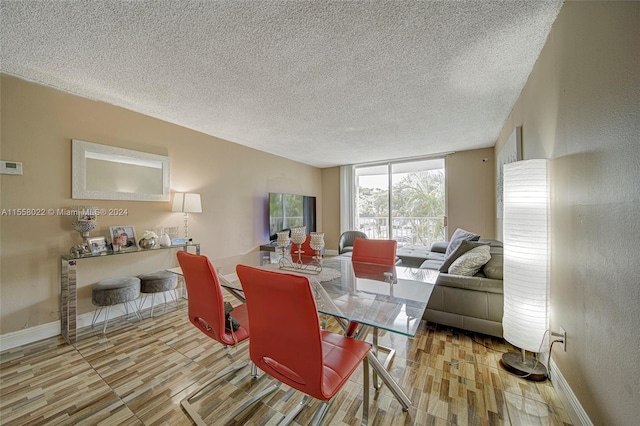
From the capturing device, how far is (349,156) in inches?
217

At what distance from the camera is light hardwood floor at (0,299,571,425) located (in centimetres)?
145

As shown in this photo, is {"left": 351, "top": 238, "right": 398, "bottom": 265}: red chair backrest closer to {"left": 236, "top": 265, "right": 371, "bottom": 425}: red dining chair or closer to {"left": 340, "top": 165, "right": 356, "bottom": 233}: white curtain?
{"left": 236, "top": 265, "right": 371, "bottom": 425}: red dining chair

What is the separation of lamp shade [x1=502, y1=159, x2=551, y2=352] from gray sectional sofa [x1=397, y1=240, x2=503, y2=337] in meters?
0.38

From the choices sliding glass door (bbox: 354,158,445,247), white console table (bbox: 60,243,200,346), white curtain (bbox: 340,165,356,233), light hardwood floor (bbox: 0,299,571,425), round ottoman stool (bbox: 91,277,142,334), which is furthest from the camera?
white curtain (bbox: 340,165,356,233)

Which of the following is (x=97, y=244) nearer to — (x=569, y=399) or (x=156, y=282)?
(x=156, y=282)

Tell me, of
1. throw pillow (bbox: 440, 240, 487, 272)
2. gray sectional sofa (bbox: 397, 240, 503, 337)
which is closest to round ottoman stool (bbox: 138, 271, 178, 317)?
gray sectional sofa (bbox: 397, 240, 503, 337)

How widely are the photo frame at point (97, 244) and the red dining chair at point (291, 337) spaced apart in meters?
2.39

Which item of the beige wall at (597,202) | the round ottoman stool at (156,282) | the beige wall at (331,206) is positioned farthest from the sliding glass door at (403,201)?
the round ottoman stool at (156,282)

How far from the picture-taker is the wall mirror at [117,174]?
2.62 m

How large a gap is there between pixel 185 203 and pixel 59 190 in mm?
1184

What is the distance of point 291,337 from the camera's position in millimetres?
1037

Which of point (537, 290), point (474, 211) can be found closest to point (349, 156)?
point (474, 211)

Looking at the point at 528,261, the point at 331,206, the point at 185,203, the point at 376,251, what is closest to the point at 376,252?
the point at 376,251

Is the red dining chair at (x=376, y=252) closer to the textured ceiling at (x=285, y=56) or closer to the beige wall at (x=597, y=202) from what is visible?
the beige wall at (x=597, y=202)
